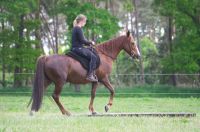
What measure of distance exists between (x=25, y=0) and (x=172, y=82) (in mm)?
12494

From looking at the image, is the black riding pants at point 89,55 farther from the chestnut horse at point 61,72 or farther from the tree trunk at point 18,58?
the tree trunk at point 18,58

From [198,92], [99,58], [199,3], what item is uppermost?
[199,3]

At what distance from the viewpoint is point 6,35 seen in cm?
3875

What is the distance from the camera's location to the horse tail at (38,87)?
13.3m

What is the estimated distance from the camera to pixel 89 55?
14.1m

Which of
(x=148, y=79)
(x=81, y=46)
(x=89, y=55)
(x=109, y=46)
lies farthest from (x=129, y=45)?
(x=148, y=79)

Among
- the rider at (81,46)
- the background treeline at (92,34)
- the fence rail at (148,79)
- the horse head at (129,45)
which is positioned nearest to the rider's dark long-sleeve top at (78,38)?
the rider at (81,46)

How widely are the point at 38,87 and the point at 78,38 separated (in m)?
1.76

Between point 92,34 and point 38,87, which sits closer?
point 38,87

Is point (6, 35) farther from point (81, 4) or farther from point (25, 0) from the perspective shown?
point (81, 4)

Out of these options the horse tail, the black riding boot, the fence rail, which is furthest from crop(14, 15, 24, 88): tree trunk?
the horse tail

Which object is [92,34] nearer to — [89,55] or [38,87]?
[89,55]

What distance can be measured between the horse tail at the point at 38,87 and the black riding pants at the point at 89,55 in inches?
37.6

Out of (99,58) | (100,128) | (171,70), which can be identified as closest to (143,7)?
(171,70)
